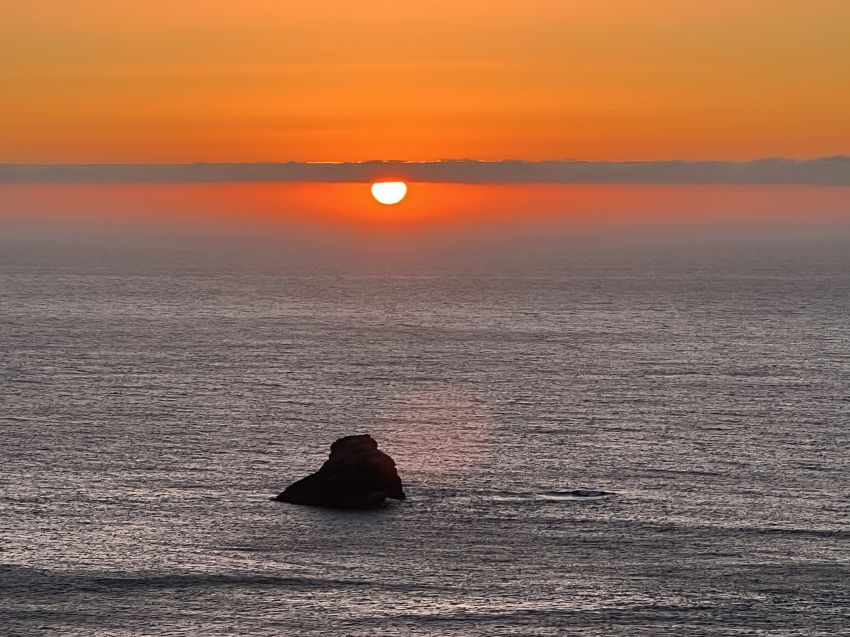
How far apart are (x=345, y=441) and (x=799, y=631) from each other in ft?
99.2

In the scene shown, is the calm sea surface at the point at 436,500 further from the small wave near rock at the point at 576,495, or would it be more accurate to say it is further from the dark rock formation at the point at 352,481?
the dark rock formation at the point at 352,481

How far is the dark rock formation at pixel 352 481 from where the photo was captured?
245 feet

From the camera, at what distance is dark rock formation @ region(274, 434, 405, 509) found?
7475 cm

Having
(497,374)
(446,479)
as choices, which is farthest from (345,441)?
(497,374)

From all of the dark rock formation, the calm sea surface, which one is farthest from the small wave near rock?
the dark rock formation

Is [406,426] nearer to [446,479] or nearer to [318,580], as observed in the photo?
[446,479]

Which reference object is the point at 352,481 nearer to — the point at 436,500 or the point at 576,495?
the point at 436,500

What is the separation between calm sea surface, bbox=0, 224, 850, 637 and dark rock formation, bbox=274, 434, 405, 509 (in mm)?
1666

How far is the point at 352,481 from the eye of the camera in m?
75.1

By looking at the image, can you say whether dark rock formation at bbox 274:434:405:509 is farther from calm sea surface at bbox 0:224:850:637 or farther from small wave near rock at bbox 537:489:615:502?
small wave near rock at bbox 537:489:615:502

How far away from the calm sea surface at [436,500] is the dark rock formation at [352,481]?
1.67m

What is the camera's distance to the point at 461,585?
61.0 metres

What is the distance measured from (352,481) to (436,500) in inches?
223

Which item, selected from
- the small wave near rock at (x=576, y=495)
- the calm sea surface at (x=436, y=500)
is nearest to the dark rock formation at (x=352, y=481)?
the calm sea surface at (x=436, y=500)
